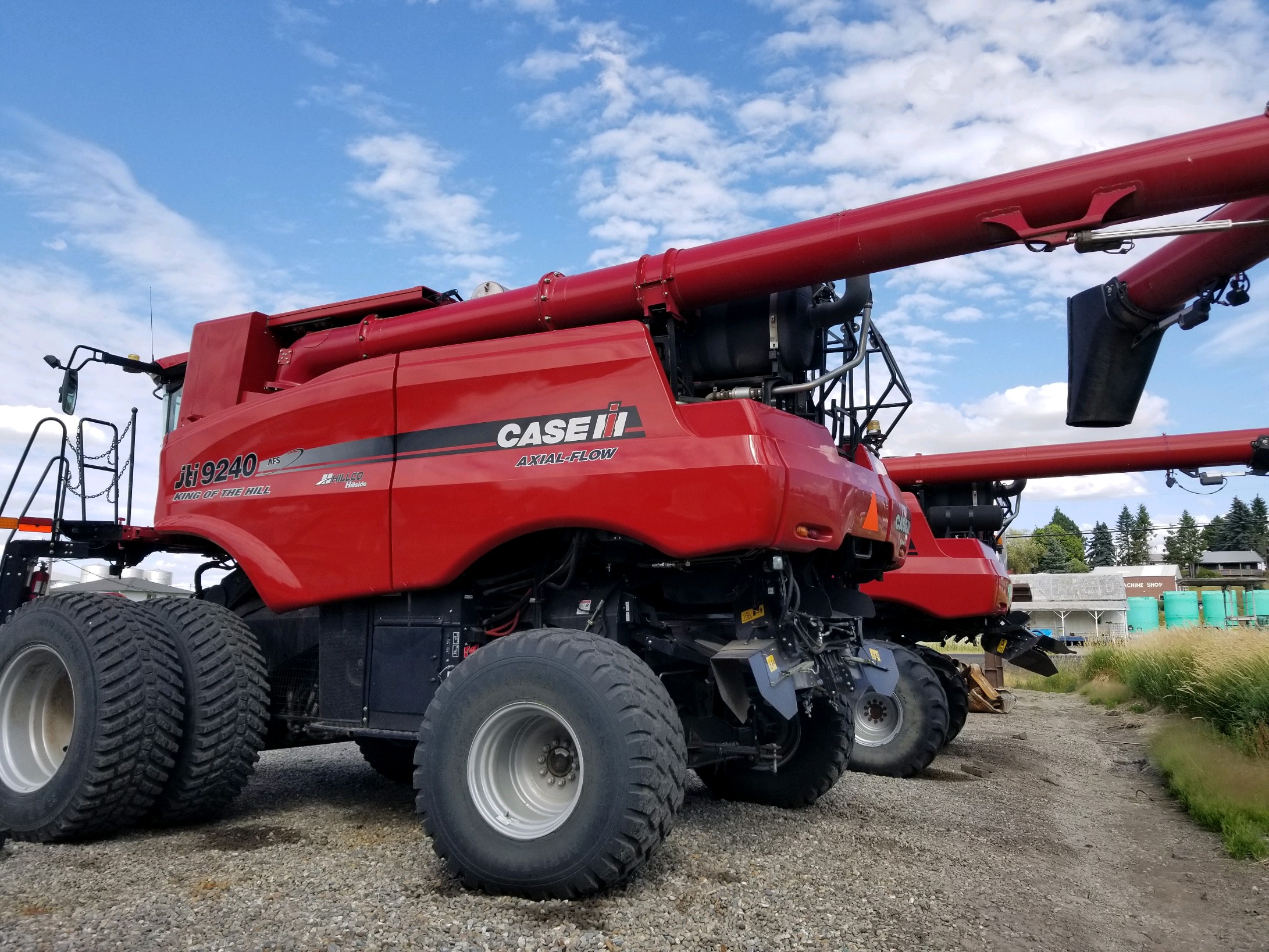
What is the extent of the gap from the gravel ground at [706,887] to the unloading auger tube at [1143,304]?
2634 mm

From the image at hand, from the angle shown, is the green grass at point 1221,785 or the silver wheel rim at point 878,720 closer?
the green grass at point 1221,785

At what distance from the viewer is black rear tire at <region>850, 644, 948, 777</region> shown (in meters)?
8.65

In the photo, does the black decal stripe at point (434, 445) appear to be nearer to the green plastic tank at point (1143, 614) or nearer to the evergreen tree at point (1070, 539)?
the green plastic tank at point (1143, 614)

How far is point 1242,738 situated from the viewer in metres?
8.96

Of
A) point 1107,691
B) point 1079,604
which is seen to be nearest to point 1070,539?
point 1079,604

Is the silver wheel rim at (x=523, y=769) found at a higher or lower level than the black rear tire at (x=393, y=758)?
higher

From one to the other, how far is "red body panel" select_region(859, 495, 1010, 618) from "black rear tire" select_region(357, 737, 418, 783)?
15.8 ft

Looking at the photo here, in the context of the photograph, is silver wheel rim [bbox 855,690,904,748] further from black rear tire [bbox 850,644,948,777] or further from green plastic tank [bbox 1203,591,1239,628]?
green plastic tank [bbox 1203,591,1239,628]

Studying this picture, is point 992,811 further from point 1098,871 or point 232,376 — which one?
point 232,376

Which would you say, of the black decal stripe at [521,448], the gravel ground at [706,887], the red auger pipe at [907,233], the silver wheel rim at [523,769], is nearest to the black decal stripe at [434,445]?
→ the black decal stripe at [521,448]

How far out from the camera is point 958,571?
32.7 feet

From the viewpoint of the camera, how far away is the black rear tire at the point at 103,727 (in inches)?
201

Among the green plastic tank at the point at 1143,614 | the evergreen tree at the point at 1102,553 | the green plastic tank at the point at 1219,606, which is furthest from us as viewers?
the evergreen tree at the point at 1102,553

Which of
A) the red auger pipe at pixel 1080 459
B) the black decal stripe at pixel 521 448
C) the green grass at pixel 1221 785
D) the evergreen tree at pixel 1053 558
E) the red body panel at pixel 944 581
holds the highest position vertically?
the evergreen tree at pixel 1053 558
